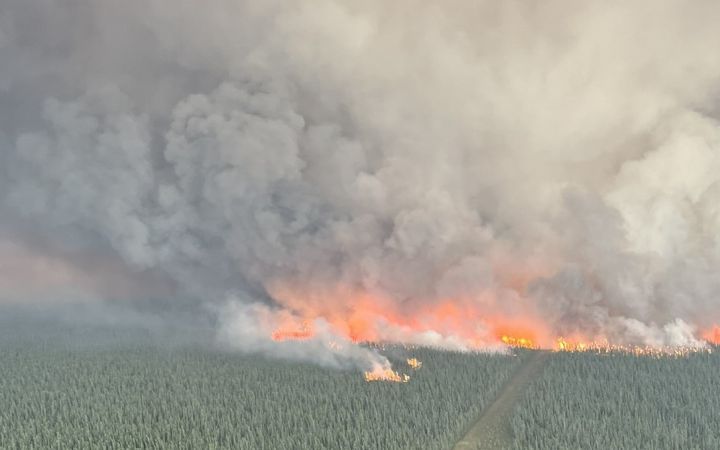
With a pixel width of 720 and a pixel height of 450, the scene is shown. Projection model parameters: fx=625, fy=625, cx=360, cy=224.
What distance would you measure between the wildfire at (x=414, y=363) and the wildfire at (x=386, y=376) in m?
6.65

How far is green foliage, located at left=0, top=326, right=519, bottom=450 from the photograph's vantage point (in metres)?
100

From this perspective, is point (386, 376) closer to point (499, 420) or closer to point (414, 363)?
point (414, 363)

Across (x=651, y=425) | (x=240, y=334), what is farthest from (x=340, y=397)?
(x=240, y=334)

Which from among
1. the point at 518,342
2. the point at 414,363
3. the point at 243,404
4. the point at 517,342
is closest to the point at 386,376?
the point at 414,363

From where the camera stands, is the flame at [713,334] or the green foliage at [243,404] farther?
the flame at [713,334]

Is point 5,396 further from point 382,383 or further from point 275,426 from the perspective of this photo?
point 382,383

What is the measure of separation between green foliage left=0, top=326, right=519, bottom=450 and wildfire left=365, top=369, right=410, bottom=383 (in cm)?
254

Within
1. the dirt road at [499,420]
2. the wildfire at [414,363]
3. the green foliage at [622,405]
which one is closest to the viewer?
the green foliage at [622,405]

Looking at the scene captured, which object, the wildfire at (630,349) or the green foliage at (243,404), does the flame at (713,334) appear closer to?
the wildfire at (630,349)

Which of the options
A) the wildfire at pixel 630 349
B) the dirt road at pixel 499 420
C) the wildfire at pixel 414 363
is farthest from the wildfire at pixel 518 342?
the wildfire at pixel 414 363

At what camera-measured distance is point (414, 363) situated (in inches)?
5871

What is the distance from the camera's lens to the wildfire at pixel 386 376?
5330 inches

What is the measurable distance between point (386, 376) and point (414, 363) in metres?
13.3

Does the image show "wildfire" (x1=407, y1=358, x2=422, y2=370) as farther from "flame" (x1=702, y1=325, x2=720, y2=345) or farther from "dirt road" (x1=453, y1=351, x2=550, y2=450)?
"flame" (x1=702, y1=325, x2=720, y2=345)
